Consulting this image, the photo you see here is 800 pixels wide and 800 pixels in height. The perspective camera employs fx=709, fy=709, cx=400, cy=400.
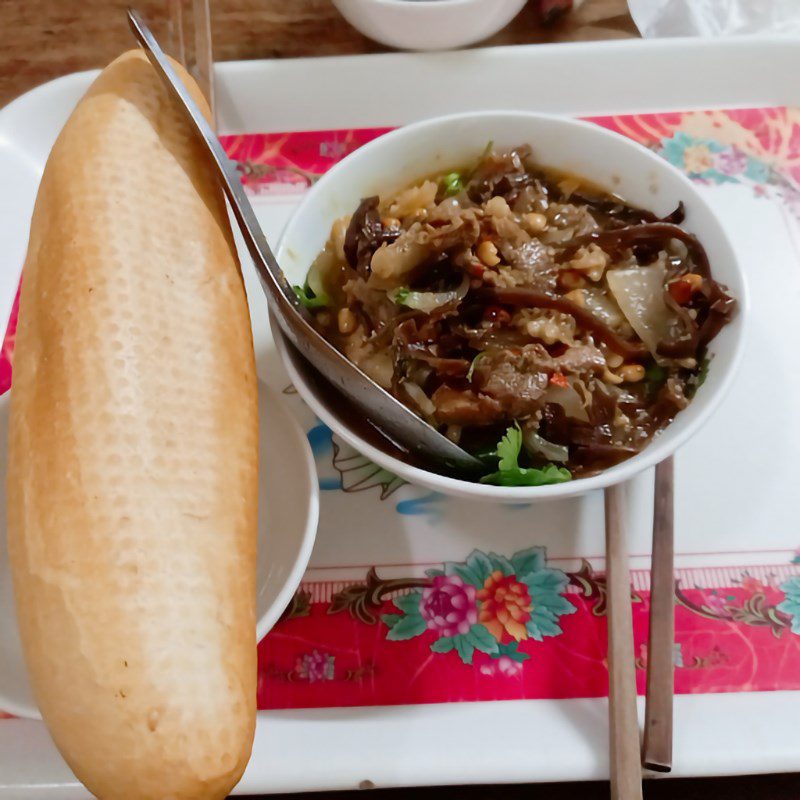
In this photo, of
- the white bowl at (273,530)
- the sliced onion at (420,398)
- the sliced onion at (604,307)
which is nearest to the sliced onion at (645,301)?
the sliced onion at (604,307)

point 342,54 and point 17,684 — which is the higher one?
point 342,54

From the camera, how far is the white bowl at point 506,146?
1389 millimetres

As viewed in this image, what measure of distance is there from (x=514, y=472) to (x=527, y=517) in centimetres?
31

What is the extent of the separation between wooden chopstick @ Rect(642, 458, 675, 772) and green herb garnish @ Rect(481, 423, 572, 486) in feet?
0.92

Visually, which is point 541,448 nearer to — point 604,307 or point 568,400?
point 568,400

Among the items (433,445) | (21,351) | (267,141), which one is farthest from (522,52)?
(21,351)

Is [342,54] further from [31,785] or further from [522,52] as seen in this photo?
[31,785]

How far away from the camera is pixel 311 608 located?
151cm

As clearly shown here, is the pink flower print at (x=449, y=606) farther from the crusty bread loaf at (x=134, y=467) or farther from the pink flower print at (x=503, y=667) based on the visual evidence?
the crusty bread loaf at (x=134, y=467)

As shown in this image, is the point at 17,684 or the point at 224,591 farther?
the point at 17,684

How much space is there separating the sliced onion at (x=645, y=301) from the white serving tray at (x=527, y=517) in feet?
1.05

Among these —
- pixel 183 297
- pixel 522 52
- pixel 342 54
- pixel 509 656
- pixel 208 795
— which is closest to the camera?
pixel 208 795

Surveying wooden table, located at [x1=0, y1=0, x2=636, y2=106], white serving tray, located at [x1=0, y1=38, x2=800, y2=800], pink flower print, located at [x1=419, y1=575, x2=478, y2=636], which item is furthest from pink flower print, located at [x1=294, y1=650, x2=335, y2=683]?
wooden table, located at [x1=0, y1=0, x2=636, y2=106]

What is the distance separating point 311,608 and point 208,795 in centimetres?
51
